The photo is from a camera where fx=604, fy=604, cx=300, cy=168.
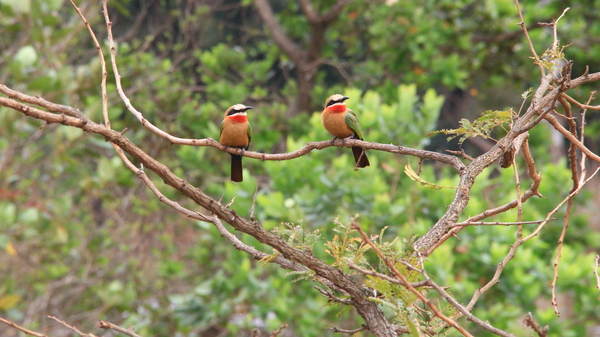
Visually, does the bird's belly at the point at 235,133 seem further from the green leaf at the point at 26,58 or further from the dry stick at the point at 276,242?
the green leaf at the point at 26,58

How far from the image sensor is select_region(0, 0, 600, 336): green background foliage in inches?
167

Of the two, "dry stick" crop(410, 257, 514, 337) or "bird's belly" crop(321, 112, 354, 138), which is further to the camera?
"bird's belly" crop(321, 112, 354, 138)

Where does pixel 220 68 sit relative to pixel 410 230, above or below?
above

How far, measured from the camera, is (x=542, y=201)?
16.3 ft

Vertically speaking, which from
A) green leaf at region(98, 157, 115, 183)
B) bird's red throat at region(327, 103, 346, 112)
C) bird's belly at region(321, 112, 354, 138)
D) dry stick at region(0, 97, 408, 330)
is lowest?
dry stick at region(0, 97, 408, 330)

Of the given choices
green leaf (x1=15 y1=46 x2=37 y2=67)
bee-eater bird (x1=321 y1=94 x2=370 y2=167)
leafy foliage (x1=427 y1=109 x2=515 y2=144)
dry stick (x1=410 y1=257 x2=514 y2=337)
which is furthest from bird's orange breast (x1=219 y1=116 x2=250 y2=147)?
dry stick (x1=410 y1=257 x2=514 y2=337)

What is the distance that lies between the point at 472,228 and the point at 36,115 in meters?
3.37

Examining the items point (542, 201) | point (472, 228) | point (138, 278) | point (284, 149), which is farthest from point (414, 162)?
point (138, 278)

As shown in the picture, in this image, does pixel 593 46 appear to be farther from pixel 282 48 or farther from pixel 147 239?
pixel 147 239

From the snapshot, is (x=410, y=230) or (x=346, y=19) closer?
(x=410, y=230)

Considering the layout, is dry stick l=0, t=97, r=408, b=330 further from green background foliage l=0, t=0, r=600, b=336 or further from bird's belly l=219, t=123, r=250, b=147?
bird's belly l=219, t=123, r=250, b=147

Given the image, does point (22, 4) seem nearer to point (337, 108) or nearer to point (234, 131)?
point (234, 131)

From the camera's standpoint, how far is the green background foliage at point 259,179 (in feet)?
13.9

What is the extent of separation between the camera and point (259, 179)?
6363 millimetres
